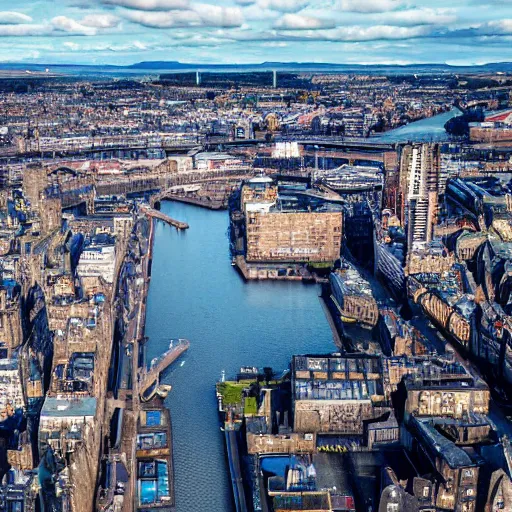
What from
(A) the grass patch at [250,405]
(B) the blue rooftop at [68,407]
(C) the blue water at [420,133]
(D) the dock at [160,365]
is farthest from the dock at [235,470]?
(C) the blue water at [420,133]

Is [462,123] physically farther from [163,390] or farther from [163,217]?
[163,390]

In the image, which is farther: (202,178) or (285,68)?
(285,68)

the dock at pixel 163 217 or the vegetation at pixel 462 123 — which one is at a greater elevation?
the vegetation at pixel 462 123

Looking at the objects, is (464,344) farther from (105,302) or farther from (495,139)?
(495,139)

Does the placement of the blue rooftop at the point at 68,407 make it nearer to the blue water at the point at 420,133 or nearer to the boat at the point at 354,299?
the boat at the point at 354,299

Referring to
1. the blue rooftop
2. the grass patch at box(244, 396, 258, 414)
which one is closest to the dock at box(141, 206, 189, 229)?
the grass patch at box(244, 396, 258, 414)

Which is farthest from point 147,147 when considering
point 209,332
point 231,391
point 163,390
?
point 231,391
